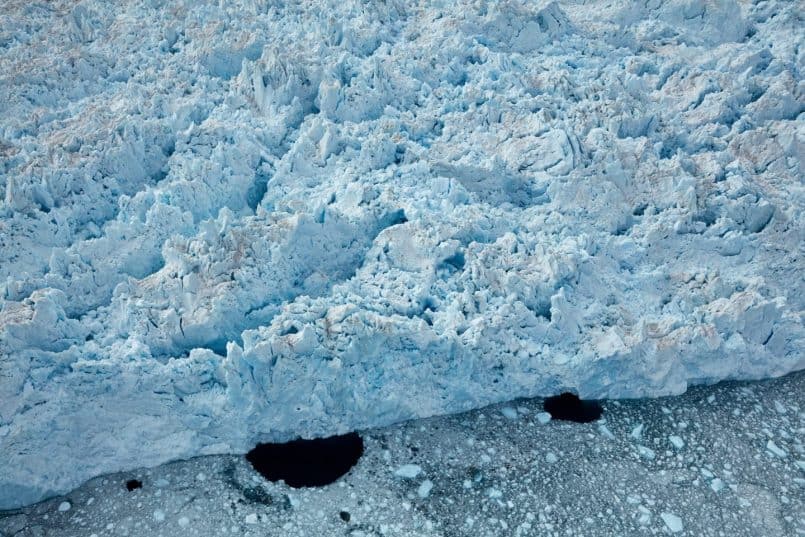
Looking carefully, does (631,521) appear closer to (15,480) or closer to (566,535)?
(566,535)

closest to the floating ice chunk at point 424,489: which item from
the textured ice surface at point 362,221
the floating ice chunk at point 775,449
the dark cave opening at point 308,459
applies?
the dark cave opening at point 308,459

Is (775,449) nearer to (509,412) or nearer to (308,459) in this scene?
(509,412)

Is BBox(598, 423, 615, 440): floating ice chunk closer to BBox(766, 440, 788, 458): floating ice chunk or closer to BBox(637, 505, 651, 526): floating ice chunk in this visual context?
BBox(637, 505, 651, 526): floating ice chunk

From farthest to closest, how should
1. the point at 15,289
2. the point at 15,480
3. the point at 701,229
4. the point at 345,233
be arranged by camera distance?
1. the point at 701,229
2. the point at 345,233
3. the point at 15,289
4. the point at 15,480

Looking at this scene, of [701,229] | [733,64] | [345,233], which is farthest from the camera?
[733,64]

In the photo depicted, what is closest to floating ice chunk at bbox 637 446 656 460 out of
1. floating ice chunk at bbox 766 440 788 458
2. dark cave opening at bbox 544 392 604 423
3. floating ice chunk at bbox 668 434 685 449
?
floating ice chunk at bbox 668 434 685 449

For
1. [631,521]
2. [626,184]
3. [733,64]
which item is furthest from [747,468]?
[733,64]
